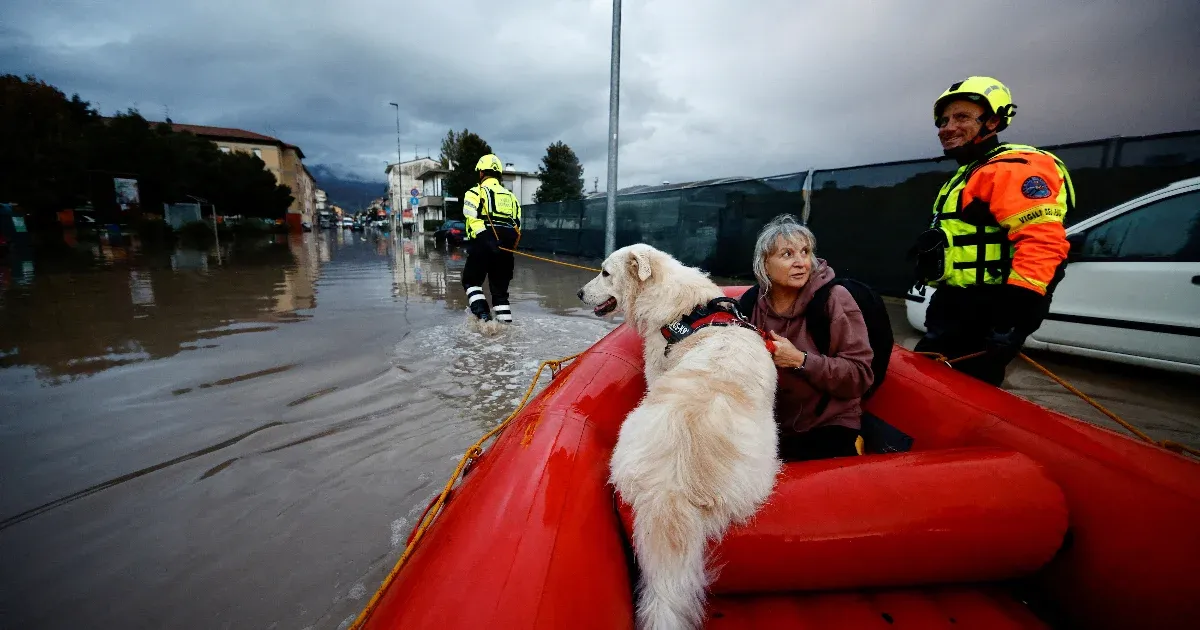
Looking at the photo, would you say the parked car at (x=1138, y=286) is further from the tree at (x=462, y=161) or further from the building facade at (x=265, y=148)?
the building facade at (x=265, y=148)

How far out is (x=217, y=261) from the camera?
46.6ft

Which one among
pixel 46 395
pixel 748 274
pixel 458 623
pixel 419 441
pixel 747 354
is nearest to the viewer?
pixel 458 623

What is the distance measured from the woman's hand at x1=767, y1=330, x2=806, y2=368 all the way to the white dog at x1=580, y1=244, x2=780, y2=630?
11 centimetres

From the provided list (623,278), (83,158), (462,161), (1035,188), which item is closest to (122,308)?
Result: (623,278)

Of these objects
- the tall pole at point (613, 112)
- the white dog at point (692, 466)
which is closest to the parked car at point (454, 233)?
the tall pole at point (613, 112)

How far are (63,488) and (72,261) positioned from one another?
15.7 m

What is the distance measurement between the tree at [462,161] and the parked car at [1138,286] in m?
42.1

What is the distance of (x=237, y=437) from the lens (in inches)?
126

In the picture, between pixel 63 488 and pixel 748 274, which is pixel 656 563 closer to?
pixel 63 488

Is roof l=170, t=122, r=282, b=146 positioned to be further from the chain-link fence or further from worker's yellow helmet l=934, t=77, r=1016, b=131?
worker's yellow helmet l=934, t=77, r=1016, b=131

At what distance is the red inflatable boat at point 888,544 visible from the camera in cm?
120

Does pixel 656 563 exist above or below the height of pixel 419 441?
above

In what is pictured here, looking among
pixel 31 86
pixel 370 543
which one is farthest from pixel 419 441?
pixel 31 86

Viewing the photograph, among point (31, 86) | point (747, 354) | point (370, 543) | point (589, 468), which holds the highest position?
point (31, 86)
